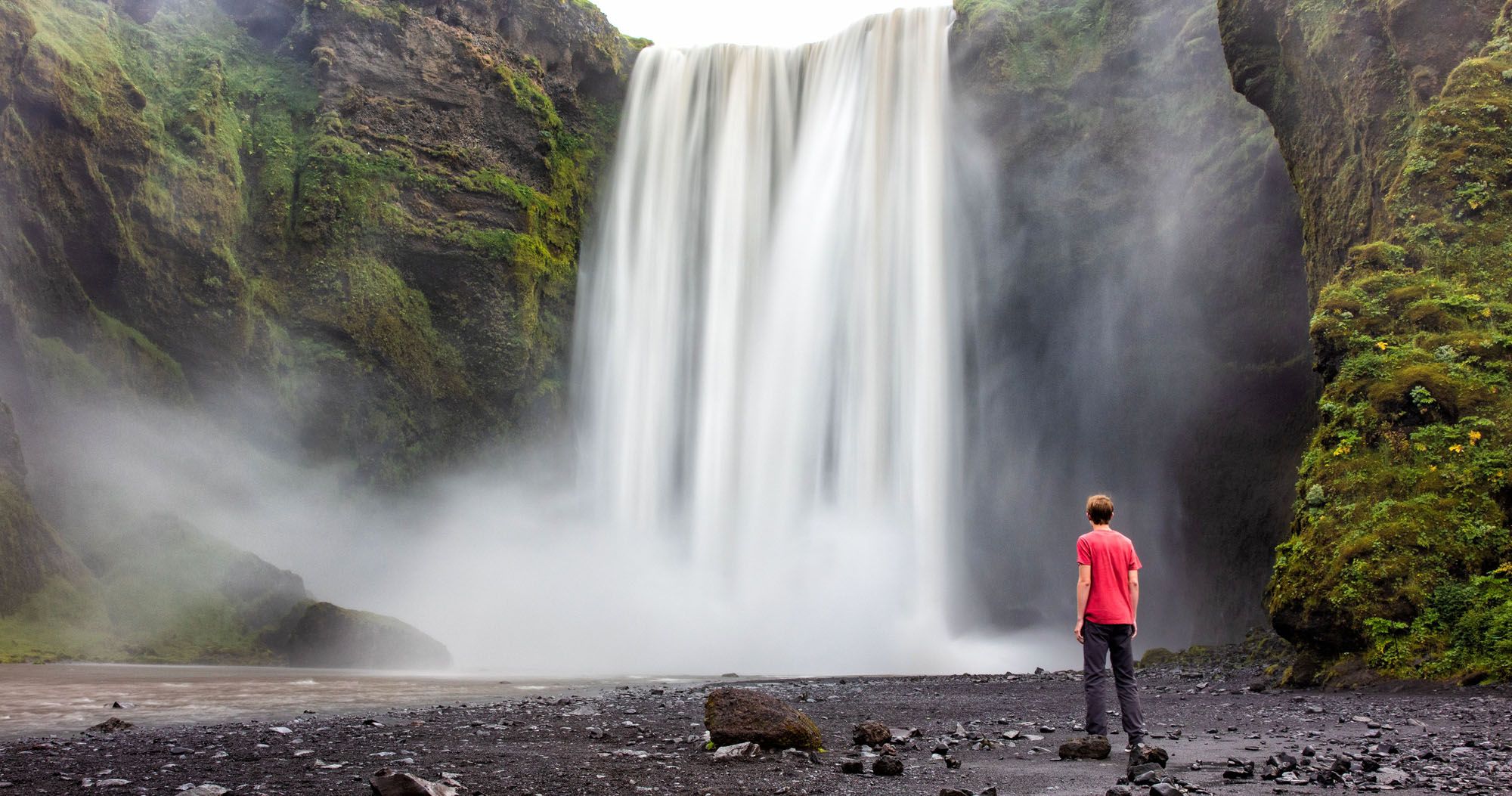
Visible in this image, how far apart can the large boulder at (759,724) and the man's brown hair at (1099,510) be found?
2314 mm

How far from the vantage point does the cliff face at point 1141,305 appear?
2322 cm

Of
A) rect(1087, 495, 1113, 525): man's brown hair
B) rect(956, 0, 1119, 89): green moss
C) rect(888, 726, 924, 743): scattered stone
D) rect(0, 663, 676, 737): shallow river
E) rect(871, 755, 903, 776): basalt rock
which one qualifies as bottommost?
rect(871, 755, 903, 776): basalt rock

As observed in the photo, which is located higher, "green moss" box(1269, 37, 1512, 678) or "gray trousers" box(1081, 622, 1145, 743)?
"green moss" box(1269, 37, 1512, 678)

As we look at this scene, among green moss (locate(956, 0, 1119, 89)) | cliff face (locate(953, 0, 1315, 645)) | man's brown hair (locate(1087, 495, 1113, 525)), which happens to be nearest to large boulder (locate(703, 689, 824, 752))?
man's brown hair (locate(1087, 495, 1113, 525))

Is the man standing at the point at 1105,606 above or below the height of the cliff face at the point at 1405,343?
below

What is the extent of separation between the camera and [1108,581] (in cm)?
634

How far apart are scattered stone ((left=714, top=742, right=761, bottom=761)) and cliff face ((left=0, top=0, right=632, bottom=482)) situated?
2089 cm

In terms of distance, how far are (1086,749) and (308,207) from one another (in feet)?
85.4

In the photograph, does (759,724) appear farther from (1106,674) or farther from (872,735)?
(1106,674)

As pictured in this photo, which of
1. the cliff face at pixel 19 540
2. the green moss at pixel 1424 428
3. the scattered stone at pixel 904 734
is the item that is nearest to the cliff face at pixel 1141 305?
the green moss at pixel 1424 428

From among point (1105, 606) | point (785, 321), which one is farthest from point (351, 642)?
point (1105, 606)

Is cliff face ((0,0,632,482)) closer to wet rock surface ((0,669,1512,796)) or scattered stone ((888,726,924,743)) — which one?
wet rock surface ((0,669,1512,796))

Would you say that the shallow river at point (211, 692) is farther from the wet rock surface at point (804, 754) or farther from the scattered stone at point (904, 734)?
the scattered stone at point (904, 734)

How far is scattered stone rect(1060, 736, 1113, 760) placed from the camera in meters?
6.00
